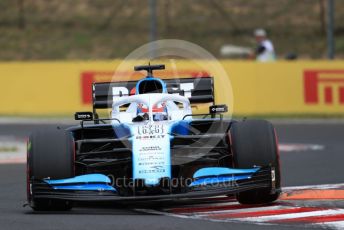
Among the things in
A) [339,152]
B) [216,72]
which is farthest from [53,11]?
[339,152]

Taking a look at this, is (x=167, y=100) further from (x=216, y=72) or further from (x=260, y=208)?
(x=216, y=72)

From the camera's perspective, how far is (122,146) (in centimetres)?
1103

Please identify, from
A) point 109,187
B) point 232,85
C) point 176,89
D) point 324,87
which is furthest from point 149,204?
point 232,85

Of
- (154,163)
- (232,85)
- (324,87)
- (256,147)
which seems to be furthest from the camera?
(232,85)

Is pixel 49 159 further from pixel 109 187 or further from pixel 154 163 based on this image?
pixel 154 163

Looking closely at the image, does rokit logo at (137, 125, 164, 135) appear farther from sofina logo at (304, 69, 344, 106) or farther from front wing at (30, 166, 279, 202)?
sofina logo at (304, 69, 344, 106)

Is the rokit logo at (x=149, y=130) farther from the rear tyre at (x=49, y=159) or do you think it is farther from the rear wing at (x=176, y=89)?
the rear wing at (x=176, y=89)

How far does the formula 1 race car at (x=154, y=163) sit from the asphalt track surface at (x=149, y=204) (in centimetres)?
25

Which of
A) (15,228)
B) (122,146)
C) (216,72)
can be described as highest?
(216,72)

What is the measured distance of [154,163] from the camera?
10516 mm

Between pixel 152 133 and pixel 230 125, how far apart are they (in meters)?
1.07

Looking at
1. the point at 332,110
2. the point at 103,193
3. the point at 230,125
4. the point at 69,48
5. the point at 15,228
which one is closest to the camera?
the point at 15,228

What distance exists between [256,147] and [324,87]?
52.8ft

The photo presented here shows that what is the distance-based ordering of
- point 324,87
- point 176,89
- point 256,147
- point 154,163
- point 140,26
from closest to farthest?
point 154,163, point 256,147, point 176,89, point 324,87, point 140,26
